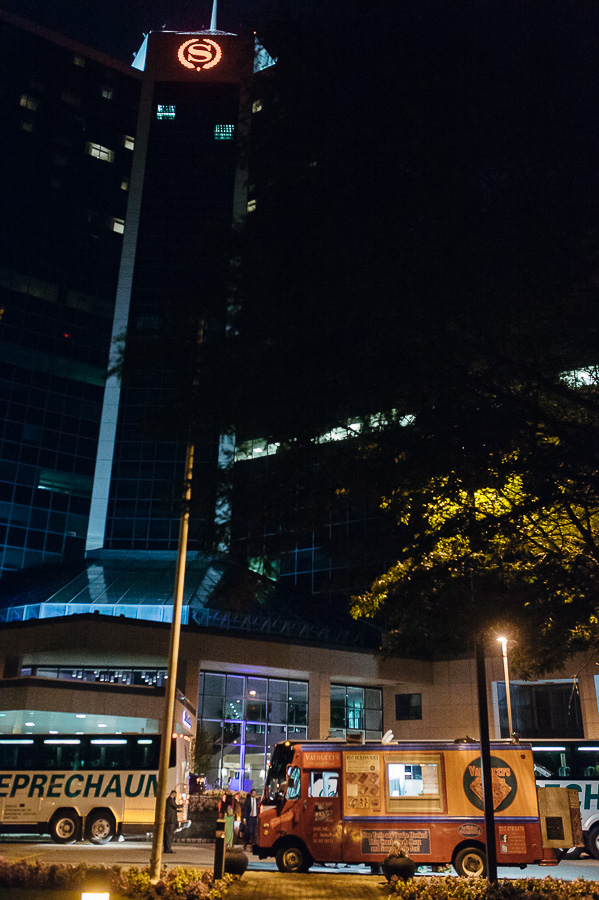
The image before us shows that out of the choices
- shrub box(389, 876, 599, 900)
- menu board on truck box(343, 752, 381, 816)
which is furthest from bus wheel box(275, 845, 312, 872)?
shrub box(389, 876, 599, 900)

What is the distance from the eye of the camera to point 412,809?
17.5 m

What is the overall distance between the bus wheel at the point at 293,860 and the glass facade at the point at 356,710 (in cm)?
2962

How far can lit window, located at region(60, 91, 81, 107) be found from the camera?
8038 cm

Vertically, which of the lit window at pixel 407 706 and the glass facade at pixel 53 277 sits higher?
the glass facade at pixel 53 277

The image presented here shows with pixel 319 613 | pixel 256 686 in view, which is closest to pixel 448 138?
pixel 256 686

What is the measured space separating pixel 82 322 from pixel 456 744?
191ft

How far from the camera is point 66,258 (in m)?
70.4

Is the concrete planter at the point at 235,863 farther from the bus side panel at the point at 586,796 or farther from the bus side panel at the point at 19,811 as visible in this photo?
the bus side panel at the point at 586,796

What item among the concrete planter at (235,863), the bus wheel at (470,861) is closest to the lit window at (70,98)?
the concrete planter at (235,863)

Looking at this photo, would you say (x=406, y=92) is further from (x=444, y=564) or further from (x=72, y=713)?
(x=72, y=713)

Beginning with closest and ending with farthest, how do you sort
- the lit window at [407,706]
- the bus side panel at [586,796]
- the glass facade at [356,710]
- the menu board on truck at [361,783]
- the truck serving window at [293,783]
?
the menu board on truck at [361,783] → the truck serving window at [293,783] → the bus side panel at [586,796] → the glass facade at [356,710] → the lit window at [407,706]

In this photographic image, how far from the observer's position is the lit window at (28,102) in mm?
78188

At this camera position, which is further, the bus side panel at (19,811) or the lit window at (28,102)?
the lit window at (28,102)

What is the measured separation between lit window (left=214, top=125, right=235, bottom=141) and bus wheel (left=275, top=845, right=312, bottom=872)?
233 ft
